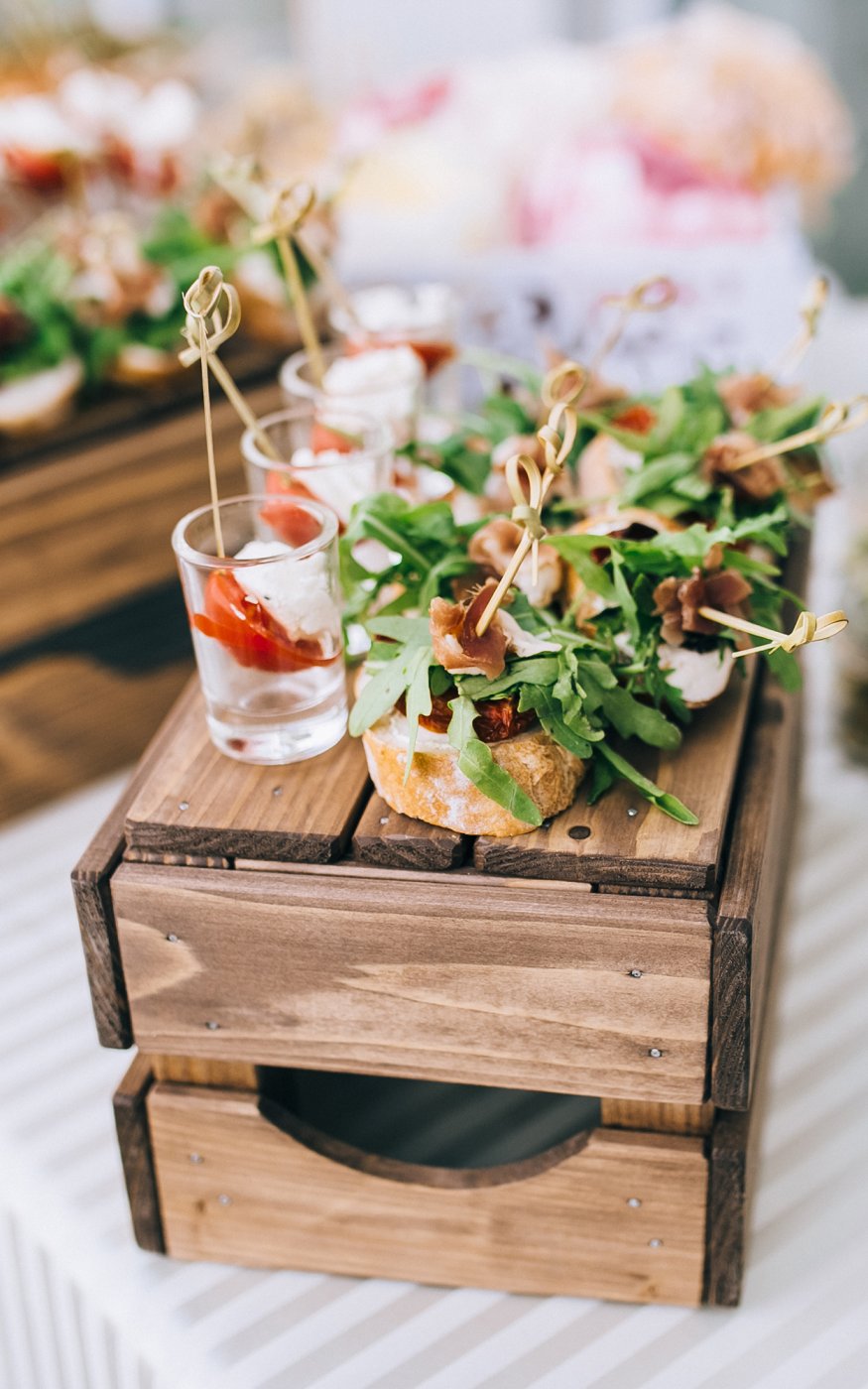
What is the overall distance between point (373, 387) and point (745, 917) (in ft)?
1.67

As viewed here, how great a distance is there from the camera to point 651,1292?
0.83 m

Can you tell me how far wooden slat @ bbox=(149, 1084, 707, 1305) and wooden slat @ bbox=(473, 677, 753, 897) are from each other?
174 millimetres

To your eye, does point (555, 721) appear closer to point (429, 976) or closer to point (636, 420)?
point (429, 976)

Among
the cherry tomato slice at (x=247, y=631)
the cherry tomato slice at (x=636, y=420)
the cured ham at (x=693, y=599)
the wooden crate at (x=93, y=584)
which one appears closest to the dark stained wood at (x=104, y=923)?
the cherry tomato slice at (x=247, y=631)

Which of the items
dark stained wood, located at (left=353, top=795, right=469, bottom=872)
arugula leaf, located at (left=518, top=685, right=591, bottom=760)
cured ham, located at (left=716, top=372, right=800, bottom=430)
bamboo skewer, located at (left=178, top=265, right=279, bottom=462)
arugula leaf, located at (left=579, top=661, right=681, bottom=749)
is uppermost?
bamboo skewer, located at (left=178, top=265, right=279, bottom=462)

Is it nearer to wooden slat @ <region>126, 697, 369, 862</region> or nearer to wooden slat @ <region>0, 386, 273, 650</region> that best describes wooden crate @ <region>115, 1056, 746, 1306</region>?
wooden slat @ <region>126, 697, 369, 862</region>

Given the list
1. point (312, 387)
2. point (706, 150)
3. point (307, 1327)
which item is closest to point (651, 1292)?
point (307, 1327)

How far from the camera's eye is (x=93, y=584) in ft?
4.36

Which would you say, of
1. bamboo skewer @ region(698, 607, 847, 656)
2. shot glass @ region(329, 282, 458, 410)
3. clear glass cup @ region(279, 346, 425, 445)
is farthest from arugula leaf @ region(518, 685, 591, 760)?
shot glass @ region(329, 282, 458, 410)

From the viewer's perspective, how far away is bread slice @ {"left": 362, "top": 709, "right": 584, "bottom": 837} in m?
0.73

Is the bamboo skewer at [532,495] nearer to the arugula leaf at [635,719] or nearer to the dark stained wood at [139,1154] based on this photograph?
the arugula leaf at [635,719]

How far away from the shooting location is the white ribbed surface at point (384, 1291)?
0.81m

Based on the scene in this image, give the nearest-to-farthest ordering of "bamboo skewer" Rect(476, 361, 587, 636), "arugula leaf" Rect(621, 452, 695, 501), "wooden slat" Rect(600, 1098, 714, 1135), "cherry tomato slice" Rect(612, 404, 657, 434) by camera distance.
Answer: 1. "bamboo skewer" Rect(476, 361, 587, 636)
2. "wooden slat" Rect(600, 1098, 714, 1135)
3. "arugula leaf" Rect(621, 452, 695, 501)
4. "cherry tomato slice" Rect(612, 404, 657, 434)

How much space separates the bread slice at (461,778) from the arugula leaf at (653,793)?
24 millimetres
